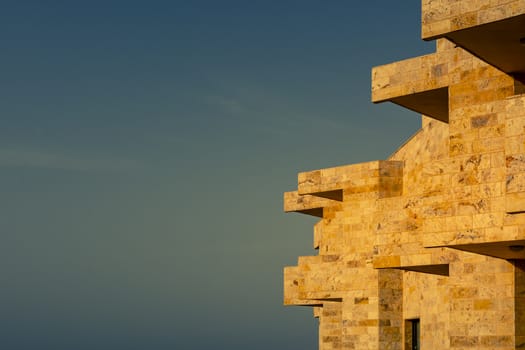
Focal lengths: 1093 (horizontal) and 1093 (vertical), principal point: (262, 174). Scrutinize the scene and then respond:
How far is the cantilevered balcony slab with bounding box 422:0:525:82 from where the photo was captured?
53.0ft

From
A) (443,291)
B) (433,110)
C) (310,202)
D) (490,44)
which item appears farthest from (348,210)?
(490,44)

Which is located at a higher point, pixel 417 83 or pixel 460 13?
pixel 460 13

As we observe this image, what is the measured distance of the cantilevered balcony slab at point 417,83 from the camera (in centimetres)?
2000

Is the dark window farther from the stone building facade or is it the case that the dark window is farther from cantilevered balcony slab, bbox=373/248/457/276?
cantilevered balcony slab, bbox=373/248/457/276

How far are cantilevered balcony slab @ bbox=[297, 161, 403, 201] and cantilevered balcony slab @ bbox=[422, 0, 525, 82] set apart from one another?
11254 mm

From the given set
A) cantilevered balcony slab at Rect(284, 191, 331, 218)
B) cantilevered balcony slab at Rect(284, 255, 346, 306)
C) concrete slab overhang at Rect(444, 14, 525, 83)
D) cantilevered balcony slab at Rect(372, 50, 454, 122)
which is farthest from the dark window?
concrete slab overhang at Rect(444, 14, 525, 83)

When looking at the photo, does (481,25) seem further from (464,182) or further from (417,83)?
(417,83)

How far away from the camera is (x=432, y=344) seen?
2408 centimetres

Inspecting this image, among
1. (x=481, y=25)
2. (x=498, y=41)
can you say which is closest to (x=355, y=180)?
(x=498, y=41)

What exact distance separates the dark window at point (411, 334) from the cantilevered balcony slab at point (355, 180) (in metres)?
3.39

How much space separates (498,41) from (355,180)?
12.9 meters

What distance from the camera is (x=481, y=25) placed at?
16.4m

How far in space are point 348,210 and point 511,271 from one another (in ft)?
38.1

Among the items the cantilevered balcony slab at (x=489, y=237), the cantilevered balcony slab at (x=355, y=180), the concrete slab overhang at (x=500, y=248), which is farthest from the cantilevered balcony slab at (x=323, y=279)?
the cantilevered balcony slab at (x=489, y=237)
